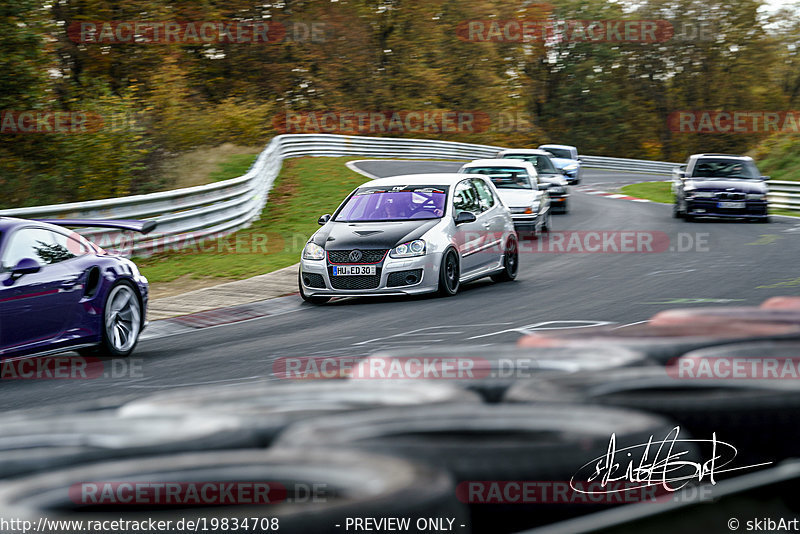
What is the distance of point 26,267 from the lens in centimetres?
773

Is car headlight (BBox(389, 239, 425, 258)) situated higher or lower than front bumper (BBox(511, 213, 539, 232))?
higher

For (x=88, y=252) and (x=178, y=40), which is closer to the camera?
(x=88, y=252)

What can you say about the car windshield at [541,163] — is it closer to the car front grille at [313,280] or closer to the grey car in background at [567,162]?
the grey car in background at [567,162]

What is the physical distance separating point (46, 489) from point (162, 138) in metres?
25.2

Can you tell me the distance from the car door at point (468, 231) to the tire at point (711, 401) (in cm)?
996

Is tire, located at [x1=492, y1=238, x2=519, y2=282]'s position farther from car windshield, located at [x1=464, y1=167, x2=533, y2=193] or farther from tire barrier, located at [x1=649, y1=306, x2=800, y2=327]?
tire barrier, located at [x1=649, y1=306, x2=800, y2=327]

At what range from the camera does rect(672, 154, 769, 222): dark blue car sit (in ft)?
76.9

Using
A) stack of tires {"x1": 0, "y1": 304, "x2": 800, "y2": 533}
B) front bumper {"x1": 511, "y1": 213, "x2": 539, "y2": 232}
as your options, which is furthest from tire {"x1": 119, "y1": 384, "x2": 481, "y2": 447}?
front bumper {"x1": 511, "y1": 213, "x2": 539, "y2": 232}

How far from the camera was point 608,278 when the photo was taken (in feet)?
46.2

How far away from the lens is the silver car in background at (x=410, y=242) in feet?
40.7

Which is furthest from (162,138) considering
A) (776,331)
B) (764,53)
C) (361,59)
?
(764,53)

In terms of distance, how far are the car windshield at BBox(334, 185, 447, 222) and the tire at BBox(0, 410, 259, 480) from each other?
10361 millimetres

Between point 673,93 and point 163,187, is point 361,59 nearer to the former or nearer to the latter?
point 673,93

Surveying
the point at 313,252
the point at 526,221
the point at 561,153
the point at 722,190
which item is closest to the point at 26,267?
the point at 313,252
